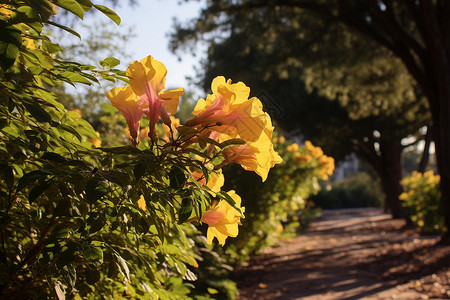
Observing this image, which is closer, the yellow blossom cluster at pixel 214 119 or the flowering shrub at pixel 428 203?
the yellow blossom cluster at pixel 214 119

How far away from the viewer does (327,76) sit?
12758 millimetres

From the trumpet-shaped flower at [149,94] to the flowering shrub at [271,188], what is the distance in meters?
4.91

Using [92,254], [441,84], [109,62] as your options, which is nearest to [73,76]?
[109,62]

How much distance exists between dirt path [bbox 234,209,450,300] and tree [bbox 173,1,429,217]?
16.6 feet

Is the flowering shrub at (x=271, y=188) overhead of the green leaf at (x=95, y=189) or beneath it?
overhead

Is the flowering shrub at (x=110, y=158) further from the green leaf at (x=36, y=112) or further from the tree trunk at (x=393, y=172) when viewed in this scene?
the tree trunk at (x=393, y=172)

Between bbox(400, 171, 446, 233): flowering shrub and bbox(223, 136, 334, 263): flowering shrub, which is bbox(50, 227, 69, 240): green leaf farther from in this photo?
bbox(400, 171, 446, 233): flowering shrub

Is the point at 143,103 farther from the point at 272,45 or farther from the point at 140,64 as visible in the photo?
the point at 272,45

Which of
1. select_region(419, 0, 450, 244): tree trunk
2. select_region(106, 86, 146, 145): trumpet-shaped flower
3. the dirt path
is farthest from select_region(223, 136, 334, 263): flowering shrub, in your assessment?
select_region(106, 86, 146, 145): trumpet-shaped flower

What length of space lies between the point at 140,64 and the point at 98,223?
15.1 inches

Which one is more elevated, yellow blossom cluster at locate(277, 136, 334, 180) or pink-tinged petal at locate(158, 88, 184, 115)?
yellow blossom cluster at locate(277, 136, 334, 180)

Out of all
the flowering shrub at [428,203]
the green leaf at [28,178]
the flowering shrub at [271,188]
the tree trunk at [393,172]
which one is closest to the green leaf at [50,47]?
the green leaf at [28,178]

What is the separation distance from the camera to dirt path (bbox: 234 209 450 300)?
5.62 meters

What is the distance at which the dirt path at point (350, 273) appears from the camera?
562 centimetres
